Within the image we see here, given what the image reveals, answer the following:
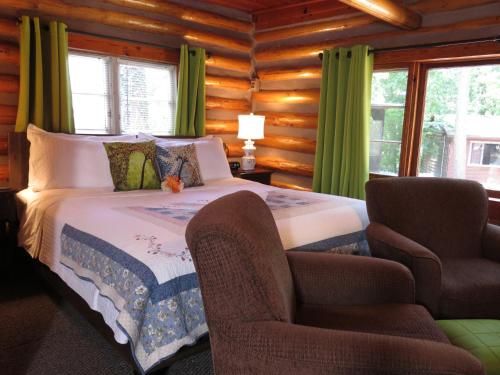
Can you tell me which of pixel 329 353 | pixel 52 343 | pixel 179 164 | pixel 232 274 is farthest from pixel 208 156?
pixel 329 353

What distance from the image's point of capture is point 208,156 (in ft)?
12.4

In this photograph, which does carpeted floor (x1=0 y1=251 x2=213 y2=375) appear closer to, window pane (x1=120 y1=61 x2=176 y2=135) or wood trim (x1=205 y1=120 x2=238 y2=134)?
window pane (x1=120 y1=61 x2=176 y2=135)

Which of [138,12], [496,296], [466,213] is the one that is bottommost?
[496,296]

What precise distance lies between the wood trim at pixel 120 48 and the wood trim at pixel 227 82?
53 centimetres

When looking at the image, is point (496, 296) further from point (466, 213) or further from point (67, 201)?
point (67, 201)

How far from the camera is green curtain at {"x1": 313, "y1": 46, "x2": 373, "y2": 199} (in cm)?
390

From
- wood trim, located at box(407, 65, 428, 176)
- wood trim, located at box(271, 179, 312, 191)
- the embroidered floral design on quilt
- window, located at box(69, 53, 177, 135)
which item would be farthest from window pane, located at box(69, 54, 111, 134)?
wood trim, located at box(407, 65, 428, 176)

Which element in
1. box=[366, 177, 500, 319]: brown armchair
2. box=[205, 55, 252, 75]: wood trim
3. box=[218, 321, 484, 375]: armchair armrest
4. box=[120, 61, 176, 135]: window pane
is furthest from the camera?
box=[205, 55, 252, 75]: wood trim

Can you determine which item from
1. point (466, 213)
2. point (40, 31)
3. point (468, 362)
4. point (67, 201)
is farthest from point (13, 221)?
point (466, 213)

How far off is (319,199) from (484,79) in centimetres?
194

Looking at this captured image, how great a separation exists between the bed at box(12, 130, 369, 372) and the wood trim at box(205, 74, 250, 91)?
77.2 inches

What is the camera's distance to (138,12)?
13.1ft

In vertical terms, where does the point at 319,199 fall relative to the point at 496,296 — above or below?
above

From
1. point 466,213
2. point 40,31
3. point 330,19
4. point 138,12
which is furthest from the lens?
point 330,19
